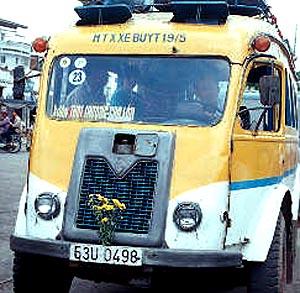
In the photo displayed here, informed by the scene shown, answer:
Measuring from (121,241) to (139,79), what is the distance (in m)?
1.46

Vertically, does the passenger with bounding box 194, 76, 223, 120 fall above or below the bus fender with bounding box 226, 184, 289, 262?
above

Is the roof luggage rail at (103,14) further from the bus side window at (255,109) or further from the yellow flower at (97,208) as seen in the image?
the yellow flower at (97,208)

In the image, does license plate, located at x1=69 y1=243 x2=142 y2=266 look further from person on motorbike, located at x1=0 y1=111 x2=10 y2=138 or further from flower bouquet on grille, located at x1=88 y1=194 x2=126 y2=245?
person on motorbike, located at x1=0 y1=111 x2=10 y2=138

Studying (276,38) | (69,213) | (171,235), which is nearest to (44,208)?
(69,213)

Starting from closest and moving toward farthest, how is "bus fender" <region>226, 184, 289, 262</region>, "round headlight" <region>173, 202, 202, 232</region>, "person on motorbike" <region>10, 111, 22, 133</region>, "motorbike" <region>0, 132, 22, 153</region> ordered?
"round headlight" <region>173, 202, 202, 232</region>, "bus fender" <region>226, 184, 289, 262</region>, "person on motorbike" <region>10, 111, 22, 133</region>, "motorbike" <region>0, 132, 22, 153</region>

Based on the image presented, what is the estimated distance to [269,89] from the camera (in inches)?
224

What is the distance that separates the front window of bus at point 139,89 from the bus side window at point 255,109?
0.24m

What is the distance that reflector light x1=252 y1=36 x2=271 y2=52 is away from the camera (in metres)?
5.90

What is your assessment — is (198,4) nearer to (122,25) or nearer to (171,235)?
(122,25)

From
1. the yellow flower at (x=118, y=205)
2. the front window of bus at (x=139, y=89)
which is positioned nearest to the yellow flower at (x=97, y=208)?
the yellow flower at (x=118, y=205)

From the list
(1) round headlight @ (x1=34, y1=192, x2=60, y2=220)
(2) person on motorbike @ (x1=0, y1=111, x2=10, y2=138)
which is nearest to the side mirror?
(1) round headlight @ (x1=34, y1=192, x2=60, y2=220)

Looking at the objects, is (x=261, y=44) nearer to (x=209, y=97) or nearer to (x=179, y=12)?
(x=209, y=97)

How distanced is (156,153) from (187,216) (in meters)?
0.56

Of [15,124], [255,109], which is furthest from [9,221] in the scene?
[15,124]
